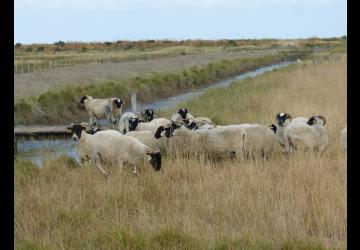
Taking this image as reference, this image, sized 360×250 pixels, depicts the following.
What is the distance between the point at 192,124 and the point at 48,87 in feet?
58.4

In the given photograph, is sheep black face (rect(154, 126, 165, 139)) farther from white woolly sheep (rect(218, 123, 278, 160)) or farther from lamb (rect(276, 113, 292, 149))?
lamb (rect(276, 113, 292, 149))

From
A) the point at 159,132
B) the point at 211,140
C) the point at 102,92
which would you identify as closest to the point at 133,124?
the point at 159,132

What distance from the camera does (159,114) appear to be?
2073 centimetres

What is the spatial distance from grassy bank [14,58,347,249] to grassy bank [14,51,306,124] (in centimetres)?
1135

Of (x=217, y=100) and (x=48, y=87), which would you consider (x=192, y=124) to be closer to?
(x=217, y=100)

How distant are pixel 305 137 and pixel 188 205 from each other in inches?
176

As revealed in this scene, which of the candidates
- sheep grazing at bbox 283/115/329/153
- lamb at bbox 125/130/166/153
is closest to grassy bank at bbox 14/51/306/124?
lamb at bbox 125/130/166/153

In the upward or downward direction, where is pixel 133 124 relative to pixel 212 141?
upward

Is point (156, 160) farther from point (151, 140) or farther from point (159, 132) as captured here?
point (151, 140)

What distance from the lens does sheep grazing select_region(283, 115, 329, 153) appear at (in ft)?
38.7

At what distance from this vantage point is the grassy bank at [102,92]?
22891 millimetres

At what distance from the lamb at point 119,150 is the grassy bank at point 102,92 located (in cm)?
1125

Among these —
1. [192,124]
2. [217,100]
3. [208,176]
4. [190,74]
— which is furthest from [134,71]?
[208,176]

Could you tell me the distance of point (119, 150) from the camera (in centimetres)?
1093
